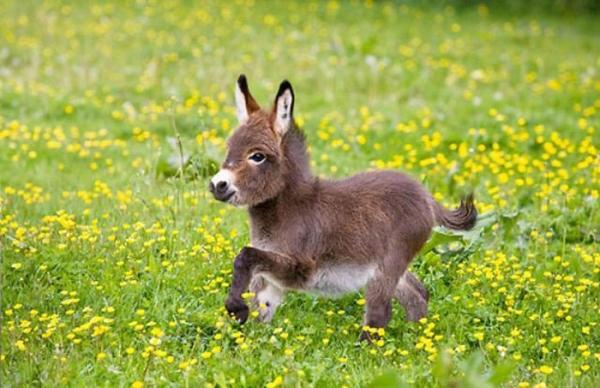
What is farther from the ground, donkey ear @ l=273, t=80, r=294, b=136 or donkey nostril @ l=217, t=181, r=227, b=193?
donkey ear @ l=273, t=80, r=294, b=136

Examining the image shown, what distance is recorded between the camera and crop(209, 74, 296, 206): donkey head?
6277 millimetres

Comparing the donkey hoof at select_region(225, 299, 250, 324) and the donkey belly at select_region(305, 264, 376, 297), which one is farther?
the donkey belly at select_region(305, 264, 376, 297)

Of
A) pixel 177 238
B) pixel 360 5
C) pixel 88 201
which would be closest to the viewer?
pixel 177 238

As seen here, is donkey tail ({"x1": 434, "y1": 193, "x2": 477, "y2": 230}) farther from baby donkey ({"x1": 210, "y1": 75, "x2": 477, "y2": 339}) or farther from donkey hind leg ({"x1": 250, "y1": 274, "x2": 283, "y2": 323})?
donkey hind leg ({"x1": 250, "y1": 274, "x2": 283, "y2": 323})

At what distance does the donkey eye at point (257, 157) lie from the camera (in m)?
6.38

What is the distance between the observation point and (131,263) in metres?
7.22

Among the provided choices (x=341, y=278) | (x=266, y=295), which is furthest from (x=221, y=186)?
(x=341, y=278)

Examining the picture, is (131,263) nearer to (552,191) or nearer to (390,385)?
(390,385)

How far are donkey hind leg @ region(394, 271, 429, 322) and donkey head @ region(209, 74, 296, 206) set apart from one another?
45.0 inches

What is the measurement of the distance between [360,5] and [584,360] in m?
15.9

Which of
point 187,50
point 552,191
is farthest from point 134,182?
point 187,50

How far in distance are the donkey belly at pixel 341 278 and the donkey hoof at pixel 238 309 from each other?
1.52 ft

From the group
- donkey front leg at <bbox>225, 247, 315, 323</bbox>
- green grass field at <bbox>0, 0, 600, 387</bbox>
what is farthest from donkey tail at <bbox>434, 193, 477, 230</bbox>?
donkey front leg at <bbox>225, 247, 315, 323</bbox>

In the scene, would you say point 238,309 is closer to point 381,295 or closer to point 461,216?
point 381,295
